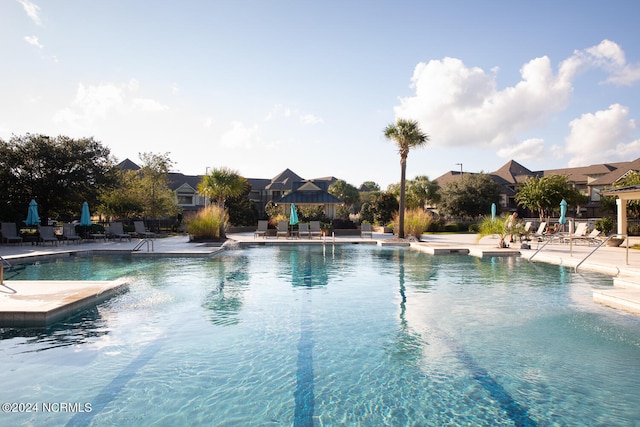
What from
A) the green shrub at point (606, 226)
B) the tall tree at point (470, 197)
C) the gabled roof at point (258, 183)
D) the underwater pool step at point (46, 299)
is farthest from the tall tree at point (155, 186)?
the green shrub at point (606, 226)

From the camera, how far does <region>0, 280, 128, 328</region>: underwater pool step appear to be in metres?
6.00

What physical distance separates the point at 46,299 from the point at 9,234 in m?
14.3

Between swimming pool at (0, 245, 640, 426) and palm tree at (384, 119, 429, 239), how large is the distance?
1314 cm

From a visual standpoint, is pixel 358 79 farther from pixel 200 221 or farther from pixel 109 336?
pixel 109 336

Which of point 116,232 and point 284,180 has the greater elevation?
point 284,180

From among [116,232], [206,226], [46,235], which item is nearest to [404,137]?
[206,226]

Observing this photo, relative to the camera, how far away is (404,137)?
21891 mm

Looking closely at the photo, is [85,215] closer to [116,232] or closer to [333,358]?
[116,232]

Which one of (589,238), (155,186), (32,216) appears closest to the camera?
(32,216)

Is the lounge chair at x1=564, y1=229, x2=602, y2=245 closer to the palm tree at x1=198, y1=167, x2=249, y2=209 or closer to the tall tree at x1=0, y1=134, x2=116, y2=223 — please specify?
the palm tree at x1=198, y1=167, x2=249, y2=209

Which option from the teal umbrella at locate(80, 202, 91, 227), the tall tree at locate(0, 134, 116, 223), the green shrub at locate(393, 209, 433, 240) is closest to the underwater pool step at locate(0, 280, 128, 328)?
the teal umbrella at locate(80, 202, 91, 227)

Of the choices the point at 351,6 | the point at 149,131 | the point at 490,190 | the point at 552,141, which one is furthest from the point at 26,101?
the point at 490,190

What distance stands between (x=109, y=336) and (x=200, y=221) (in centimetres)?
1505

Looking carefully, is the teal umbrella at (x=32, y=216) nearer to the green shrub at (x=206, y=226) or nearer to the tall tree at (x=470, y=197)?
the green shrub at (x=206, y=226)
